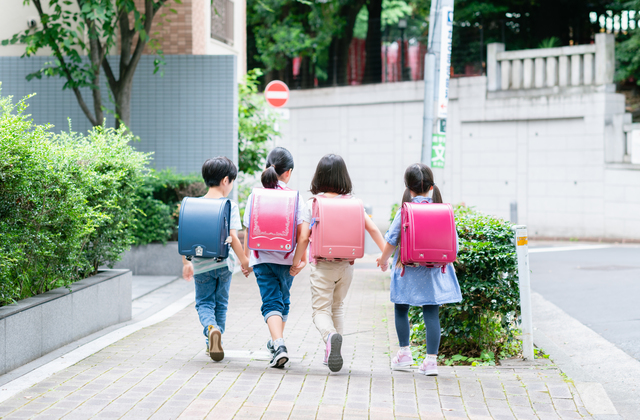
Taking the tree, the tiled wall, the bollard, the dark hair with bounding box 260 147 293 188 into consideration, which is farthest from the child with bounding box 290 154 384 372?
the tiled wall

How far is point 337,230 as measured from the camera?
5.25m

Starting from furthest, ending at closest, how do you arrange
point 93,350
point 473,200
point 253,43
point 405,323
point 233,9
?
point 253,43
point 473,200
point 233,9
point 93,350
point 405,323

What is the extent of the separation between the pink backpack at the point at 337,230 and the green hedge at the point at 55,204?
214cm

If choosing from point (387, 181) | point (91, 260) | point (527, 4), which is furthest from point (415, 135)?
point (91, 260)

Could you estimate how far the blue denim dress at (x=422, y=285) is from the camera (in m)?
5.32

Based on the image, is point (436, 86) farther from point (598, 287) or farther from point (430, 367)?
point (430, 367)

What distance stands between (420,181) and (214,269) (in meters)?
1.82

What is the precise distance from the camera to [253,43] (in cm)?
2434

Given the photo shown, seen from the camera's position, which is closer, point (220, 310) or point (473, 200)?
point (220, 310)

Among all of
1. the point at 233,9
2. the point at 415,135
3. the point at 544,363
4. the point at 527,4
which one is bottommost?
the point at 544,363

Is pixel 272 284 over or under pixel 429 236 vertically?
under

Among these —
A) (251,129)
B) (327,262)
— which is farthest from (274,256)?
(251,129)

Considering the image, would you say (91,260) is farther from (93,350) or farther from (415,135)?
(415,135)

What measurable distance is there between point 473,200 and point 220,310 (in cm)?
1476
